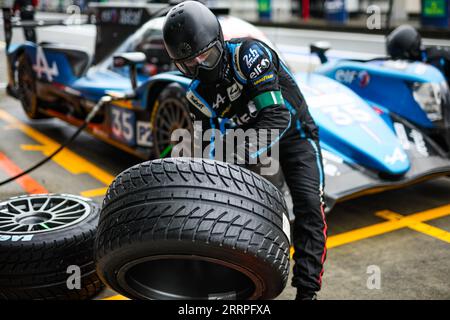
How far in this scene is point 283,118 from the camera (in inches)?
107

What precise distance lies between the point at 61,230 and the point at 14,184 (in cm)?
229

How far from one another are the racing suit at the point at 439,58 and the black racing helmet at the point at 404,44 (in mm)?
129

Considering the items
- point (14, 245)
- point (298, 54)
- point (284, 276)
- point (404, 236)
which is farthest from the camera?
point (298, 54)

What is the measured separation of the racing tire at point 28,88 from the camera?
6.34 meters

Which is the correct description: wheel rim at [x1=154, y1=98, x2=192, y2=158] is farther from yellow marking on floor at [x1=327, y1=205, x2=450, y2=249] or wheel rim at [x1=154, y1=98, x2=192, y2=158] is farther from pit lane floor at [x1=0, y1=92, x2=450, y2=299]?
yellow marking on floor at [x1=327, y1=205, x2=450, y2=249]

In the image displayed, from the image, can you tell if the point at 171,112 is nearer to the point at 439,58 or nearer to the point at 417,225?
the point at 417,225

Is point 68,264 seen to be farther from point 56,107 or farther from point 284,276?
point 56,107

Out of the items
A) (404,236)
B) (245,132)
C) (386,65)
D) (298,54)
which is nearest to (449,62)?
(386,65)

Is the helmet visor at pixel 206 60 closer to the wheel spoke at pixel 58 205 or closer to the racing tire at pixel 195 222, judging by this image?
the racing tire at pixel 195 222

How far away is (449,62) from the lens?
16.7 ft

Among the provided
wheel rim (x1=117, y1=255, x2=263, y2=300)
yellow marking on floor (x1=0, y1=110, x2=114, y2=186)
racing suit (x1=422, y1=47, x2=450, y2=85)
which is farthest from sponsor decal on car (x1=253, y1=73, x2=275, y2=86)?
racing suit (x1=422, y1=47, x2=450, y2=85)

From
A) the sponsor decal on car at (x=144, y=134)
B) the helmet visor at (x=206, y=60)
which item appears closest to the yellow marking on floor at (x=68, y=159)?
the sponsor decal on car at (x=144, y=134)

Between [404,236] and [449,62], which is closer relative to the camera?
[404,236]

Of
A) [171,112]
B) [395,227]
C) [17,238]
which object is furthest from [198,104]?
[395,227]
